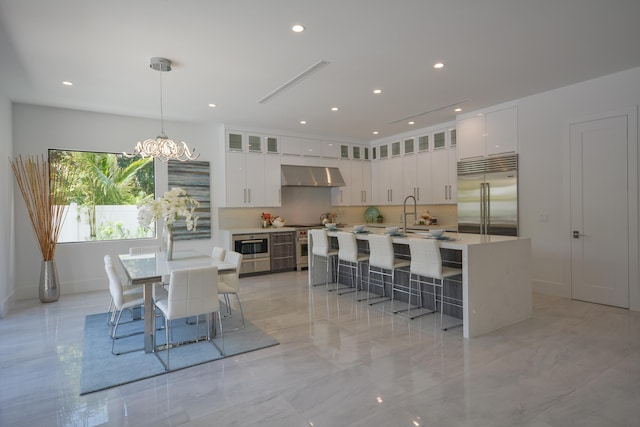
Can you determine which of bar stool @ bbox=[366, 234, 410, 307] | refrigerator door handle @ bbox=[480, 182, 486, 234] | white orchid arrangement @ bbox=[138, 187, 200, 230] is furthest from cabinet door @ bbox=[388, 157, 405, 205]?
white orchid arrangement @ bbox=[138, 187, 200, 230]

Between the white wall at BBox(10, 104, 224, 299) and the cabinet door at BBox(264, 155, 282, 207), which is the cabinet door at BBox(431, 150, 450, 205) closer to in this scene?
the cabinet door at BBox(264, 155, 282, 207)

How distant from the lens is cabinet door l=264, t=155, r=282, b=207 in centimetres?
731

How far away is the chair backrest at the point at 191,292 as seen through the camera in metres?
3.11

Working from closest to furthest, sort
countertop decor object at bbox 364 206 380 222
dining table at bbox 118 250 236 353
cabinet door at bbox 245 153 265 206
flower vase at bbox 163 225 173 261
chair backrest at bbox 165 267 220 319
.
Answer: chair backrest at bbox 165 267 220 319
dining table at bbox 118 250 236 353
flower vase at bbox 163 225 173 261
cabinet door at bbox 245 153 265 206
countertop decor object at bbox 364 206 380 222

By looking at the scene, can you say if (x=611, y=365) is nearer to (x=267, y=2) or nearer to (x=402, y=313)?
(x=402, y=313)

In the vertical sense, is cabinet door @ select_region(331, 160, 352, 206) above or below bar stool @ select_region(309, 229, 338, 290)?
above

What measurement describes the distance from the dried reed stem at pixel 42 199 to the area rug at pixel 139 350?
1695 mm

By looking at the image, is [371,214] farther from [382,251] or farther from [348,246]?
[382,251]

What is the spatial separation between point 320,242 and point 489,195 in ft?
9.22

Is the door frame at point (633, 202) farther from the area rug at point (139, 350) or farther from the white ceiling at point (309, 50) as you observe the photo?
the area rug at point (139, 350)

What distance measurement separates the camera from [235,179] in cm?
695

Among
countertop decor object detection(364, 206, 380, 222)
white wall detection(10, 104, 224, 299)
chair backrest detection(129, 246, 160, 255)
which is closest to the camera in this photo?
chair backrest detection(129, 246, 160, 255)

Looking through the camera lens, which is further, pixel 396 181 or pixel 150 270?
pixel 396 181

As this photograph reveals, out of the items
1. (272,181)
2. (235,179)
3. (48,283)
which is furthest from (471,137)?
(48,283)
